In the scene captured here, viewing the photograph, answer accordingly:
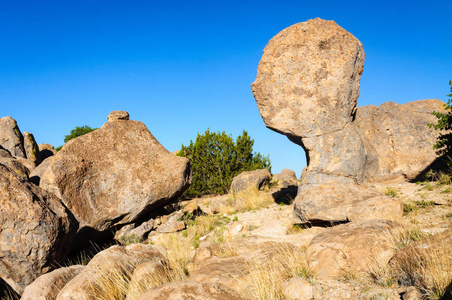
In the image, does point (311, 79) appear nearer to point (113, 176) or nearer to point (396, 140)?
Answer: point (396, 140)

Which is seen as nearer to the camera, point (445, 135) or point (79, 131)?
point (445, 135)

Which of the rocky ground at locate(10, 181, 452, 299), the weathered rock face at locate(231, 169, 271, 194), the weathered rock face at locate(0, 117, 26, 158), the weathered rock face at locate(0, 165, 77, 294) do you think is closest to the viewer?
the rocky ground at locate(10, 181, 452, 299)

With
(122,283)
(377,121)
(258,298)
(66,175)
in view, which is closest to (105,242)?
(66,175)

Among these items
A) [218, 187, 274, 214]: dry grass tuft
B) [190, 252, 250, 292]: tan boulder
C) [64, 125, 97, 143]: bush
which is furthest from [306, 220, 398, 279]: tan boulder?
[64, 125, 97, 143]: bush

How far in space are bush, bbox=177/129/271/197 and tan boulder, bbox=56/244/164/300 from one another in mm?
11406

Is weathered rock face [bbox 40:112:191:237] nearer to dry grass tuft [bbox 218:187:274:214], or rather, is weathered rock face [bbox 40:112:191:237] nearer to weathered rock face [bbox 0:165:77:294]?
weathered rock face [bbox 0:165:77:294]

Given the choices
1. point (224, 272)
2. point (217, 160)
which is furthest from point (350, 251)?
point (217, 160)

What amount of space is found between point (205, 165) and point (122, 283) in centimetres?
1340

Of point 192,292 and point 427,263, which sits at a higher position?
point 427,263

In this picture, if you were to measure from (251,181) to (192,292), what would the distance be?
11535 mm

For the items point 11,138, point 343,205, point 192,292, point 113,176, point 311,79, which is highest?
point 11,138

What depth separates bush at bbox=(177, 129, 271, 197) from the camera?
1797 centimetres

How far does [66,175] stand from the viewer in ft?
28.7

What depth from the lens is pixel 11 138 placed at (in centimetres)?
2483
